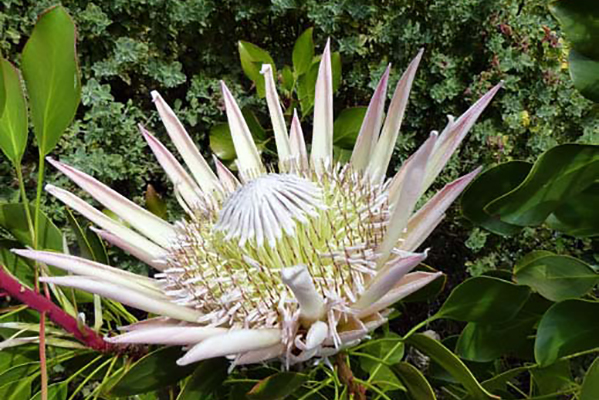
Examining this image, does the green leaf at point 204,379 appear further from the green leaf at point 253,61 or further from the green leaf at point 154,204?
the green leaf at point 253,61

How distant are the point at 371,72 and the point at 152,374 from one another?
1.24 metres

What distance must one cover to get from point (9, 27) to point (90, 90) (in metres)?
0.33

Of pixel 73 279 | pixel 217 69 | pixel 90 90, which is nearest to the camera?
pixel 73 279

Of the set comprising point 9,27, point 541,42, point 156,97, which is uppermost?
point 9,27

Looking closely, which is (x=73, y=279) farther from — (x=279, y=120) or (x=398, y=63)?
(x=398, y=63)

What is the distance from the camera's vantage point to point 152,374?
2.58 feet

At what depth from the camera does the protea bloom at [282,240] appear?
0.69m

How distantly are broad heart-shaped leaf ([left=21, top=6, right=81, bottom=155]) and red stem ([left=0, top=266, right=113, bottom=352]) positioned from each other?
8.2 inches

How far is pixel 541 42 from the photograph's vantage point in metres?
1.70

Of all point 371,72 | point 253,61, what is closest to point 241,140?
point 253,61

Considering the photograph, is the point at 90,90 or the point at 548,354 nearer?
the point at 548,354

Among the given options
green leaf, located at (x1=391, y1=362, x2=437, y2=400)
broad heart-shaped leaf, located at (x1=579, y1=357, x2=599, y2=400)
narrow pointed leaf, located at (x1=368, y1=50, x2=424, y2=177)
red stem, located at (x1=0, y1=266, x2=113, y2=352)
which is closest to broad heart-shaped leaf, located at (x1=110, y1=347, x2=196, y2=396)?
red stem, located at (x1=0, y1=266, x2=113, y2=352)

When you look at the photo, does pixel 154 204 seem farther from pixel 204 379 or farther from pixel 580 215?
pixel 580 215

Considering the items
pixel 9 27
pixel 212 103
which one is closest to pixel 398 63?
pixel 212 103
